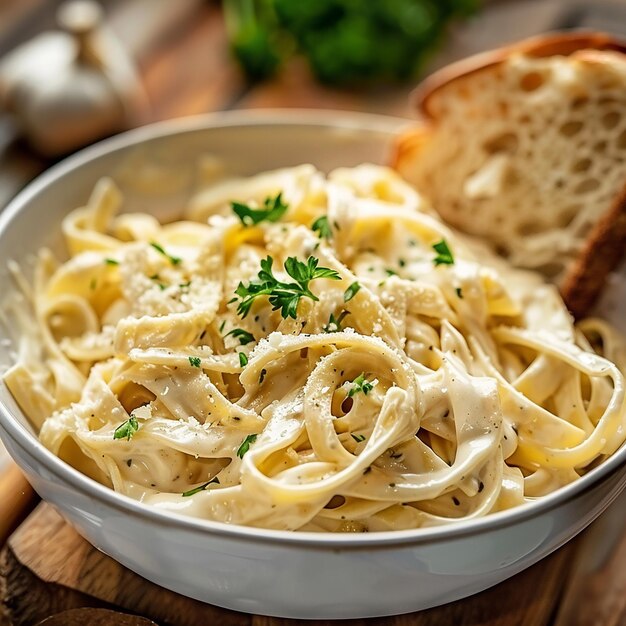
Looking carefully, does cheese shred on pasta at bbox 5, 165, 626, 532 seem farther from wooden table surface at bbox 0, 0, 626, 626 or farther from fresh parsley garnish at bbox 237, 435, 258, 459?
wooden table surface at bbox 0, 0, 626, 626

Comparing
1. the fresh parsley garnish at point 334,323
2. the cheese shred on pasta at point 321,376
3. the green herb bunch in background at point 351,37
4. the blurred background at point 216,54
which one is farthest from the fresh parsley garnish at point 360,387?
→ the green herb bunch in background at point 351,37

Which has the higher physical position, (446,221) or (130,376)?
(130,376)

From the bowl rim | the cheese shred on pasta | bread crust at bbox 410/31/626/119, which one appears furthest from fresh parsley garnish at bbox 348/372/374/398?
bread crust at bbox 410/31/626/119

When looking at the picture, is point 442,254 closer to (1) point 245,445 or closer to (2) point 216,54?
(1) point 245,445

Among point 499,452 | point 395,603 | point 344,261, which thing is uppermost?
point 344,261

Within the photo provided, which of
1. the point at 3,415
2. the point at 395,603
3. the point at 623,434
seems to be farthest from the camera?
the point at 623,434

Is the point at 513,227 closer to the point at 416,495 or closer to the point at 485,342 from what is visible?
the point at 485,342

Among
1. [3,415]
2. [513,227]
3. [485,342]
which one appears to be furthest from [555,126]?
[3,415]

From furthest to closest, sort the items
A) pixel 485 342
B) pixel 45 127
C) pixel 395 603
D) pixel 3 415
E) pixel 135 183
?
pixel 45 127, pixel 135 183, pixel 485 342, pixel 3 415, pixel 395 603
